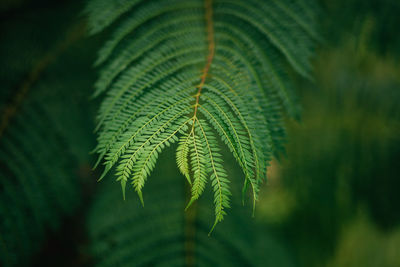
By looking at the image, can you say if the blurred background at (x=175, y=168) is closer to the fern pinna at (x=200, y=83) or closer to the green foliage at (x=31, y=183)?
the green foliage at (x=31, y=183)

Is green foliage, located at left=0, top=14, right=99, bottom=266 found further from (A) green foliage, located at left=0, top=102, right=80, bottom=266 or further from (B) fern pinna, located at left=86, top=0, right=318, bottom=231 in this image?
(B) fern pinna, located at left=86, top=0, right=318, bottom=231

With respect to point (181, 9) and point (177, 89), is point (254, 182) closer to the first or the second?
point (177, 89)

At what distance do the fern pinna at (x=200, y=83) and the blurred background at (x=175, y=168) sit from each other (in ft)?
0.54

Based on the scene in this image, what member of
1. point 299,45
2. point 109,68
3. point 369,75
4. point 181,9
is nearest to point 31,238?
point 109,68

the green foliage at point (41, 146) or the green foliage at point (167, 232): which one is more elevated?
the green foliage at point (41, 146)

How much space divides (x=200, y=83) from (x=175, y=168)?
629mm

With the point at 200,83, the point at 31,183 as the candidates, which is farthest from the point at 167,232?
the point at 200,83

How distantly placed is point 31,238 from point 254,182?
31.9 inches

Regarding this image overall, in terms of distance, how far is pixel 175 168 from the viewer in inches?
43.8

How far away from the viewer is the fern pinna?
418 millimetres

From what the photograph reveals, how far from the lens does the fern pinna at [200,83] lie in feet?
1.37

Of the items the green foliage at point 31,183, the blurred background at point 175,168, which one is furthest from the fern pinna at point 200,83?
the green foliage at point 31,183

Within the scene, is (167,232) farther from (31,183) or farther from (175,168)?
(31,183)

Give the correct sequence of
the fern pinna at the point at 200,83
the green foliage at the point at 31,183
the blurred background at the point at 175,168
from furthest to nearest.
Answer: the blurred background at the point at 175,168 < the green foliage at the point at 31,183 < the fern pinna at the point at 200,83
